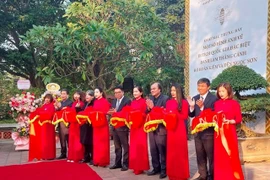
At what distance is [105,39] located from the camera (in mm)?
9156

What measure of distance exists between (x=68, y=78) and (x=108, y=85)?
151 centimetres

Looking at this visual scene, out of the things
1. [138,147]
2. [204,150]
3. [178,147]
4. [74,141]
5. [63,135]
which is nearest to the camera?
[204,150]

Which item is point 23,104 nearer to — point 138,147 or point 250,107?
point 138,147

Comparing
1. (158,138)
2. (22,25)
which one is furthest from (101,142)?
(22,25)

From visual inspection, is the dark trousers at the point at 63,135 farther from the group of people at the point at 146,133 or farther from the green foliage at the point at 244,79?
the green foliage at the point at 244,79

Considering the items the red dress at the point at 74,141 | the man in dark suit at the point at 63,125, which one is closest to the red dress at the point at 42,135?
the man in dark suit at the point at 63,125

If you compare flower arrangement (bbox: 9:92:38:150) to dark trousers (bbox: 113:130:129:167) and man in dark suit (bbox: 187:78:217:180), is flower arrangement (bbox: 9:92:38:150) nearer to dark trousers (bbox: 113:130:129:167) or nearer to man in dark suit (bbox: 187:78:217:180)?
dark trousers (bbox: 113:130:129:167)

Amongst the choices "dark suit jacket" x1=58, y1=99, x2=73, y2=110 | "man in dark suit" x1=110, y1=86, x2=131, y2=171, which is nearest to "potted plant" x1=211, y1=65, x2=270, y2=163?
"man in dark suit" x1=110, y1=86, x2=131, y2=171

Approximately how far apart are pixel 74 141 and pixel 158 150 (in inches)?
67.0

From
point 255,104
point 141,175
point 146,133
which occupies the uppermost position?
point 255,104

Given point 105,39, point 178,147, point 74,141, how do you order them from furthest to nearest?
point 105,39 < point 74,141 < point 178,147

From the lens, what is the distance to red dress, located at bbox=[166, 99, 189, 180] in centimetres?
420

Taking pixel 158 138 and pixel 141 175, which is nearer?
pixel 158 138

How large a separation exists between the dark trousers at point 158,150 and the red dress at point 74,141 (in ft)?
5.08
